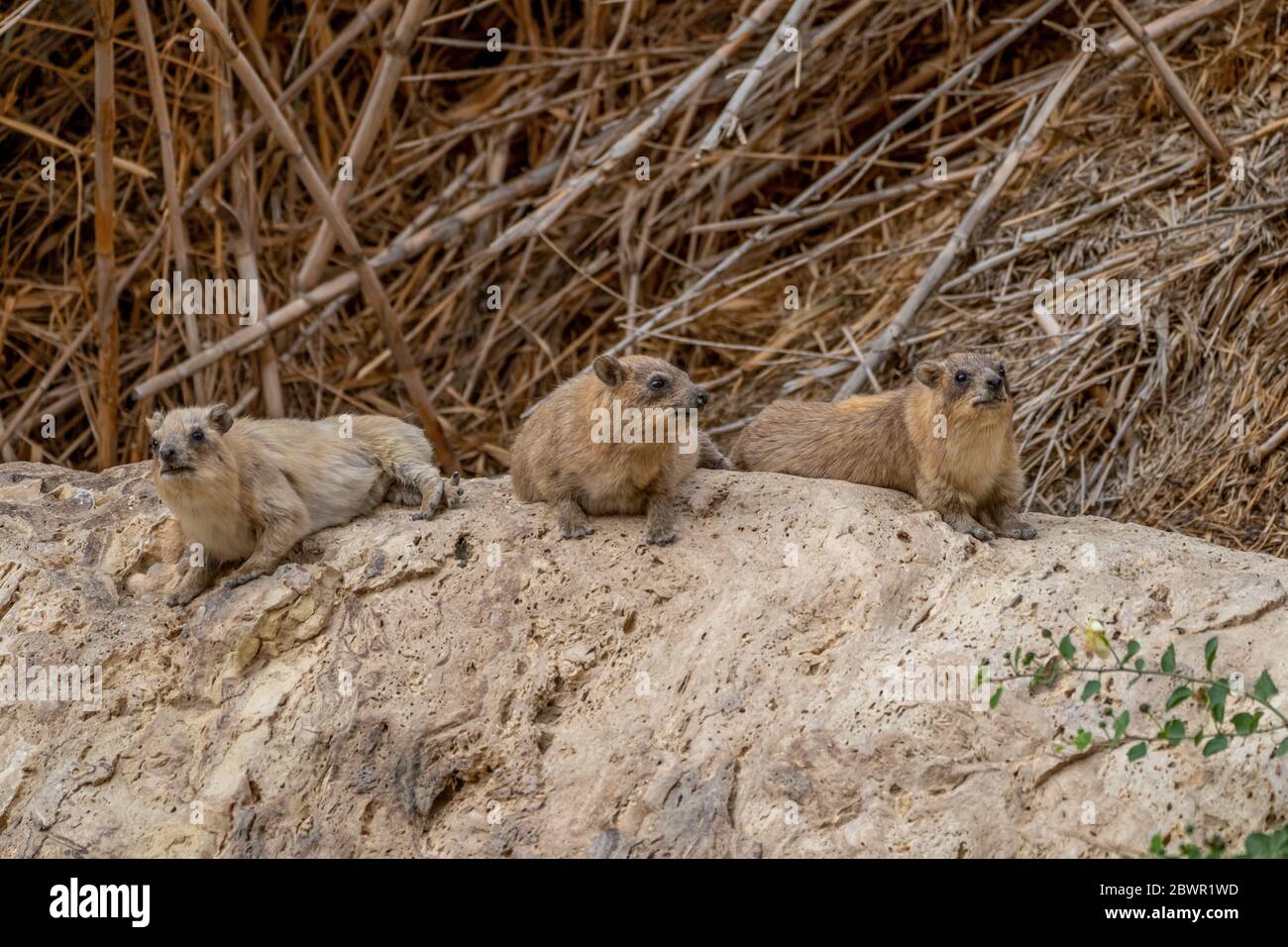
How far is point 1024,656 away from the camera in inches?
185

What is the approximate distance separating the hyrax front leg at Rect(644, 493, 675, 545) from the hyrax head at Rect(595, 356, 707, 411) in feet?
1.22

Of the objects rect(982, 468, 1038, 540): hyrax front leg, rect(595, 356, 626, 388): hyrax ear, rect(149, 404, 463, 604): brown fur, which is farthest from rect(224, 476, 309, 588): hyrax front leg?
rect(982, 468, 1038, 540): hyrax front leg

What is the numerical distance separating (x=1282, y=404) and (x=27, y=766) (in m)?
5.30

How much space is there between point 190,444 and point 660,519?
174cm

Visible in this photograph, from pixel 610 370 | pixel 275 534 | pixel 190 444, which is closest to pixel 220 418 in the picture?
pixel 190 444

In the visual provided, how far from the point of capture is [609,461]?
5.98 m

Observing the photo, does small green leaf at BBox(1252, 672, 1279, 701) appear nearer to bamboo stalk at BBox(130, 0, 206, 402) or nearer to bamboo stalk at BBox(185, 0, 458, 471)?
bamboo stalk at BBox(185, 0, 458, 471)

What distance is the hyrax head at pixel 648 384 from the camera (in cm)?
606

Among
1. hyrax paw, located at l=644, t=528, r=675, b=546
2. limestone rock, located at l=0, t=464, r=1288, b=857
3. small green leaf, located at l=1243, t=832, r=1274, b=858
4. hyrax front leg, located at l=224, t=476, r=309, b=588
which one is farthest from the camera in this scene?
hyrax front leg, located at l=224, t=476, r=309, b=588

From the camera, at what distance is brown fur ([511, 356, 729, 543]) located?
19.5 ft

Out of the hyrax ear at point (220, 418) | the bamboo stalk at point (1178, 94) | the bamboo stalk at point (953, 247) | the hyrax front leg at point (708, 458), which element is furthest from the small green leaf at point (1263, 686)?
the bamboo stalk at point (1178, 94)

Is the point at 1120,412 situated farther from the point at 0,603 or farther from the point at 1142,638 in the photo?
the point at 0,603

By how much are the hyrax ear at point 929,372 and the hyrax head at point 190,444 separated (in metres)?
2.68

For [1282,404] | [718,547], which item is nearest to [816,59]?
[1282,404]
